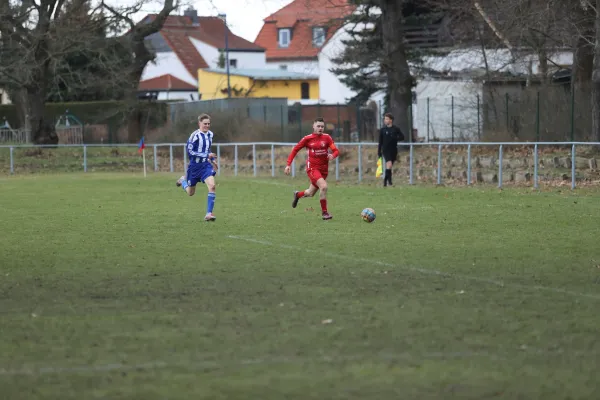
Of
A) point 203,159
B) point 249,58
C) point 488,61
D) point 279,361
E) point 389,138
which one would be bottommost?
point 279,361

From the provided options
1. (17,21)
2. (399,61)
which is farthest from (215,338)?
(17,21)

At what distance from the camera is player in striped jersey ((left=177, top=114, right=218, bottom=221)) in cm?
1641

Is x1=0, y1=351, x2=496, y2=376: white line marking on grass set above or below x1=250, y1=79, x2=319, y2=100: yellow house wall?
below

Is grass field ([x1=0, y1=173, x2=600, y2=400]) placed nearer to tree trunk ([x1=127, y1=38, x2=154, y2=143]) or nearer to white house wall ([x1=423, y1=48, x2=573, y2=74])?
white house wall ([x1=423, y1=48, x2=573, y2=74])

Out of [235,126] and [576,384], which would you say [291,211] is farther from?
[235,126]

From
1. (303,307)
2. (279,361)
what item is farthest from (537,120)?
(279,361)

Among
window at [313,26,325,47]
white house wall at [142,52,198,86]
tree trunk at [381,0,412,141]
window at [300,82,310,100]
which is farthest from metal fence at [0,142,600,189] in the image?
white house wall at [142,52,198,86]

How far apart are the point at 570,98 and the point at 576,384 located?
2457 cm

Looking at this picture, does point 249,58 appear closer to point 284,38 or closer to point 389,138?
point 284,38

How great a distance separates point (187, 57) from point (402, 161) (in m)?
58.4

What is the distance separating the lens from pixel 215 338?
24.0 ft

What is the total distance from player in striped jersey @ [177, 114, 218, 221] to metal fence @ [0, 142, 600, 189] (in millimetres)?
7745

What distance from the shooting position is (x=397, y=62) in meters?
34.6

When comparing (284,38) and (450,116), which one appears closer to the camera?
(450,116)
